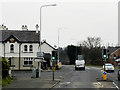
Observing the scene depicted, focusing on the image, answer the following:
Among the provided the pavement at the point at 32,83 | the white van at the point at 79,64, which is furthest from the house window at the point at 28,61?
the pavement at the point at 32,83

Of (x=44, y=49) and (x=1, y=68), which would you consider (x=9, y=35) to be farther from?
(x=1, y=68)

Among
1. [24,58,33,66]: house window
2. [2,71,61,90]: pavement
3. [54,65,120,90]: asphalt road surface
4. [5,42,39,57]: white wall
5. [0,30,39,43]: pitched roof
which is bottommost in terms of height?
[54,65,120,90]: asphalt road surface

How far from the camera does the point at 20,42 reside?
54469mm

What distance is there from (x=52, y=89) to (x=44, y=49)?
55081 millimetres

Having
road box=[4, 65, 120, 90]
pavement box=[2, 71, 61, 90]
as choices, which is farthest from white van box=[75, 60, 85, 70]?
pavement box=[2, 71, 61, 90]

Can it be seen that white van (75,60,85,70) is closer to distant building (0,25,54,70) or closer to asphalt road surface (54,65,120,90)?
distant building (0,25,54,70)

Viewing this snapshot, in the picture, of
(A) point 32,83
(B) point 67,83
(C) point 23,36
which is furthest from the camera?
(C) point 23,36

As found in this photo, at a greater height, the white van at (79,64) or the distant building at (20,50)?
the distant building at (20,50)

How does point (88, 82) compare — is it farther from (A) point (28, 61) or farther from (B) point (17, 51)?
(B) point (17, 51)

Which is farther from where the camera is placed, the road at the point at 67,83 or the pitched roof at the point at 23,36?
the pitched roof at the point at 23,36

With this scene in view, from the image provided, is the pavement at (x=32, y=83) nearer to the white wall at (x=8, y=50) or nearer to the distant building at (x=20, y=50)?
the distant building at (x=20, y=50)

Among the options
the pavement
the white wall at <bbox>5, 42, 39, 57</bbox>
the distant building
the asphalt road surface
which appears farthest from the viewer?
the white wall at <bbox>5, 42, 39, 57</bbox>

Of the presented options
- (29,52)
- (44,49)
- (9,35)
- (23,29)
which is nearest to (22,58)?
(29,52)

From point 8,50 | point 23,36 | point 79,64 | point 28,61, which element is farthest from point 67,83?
point 79,64
